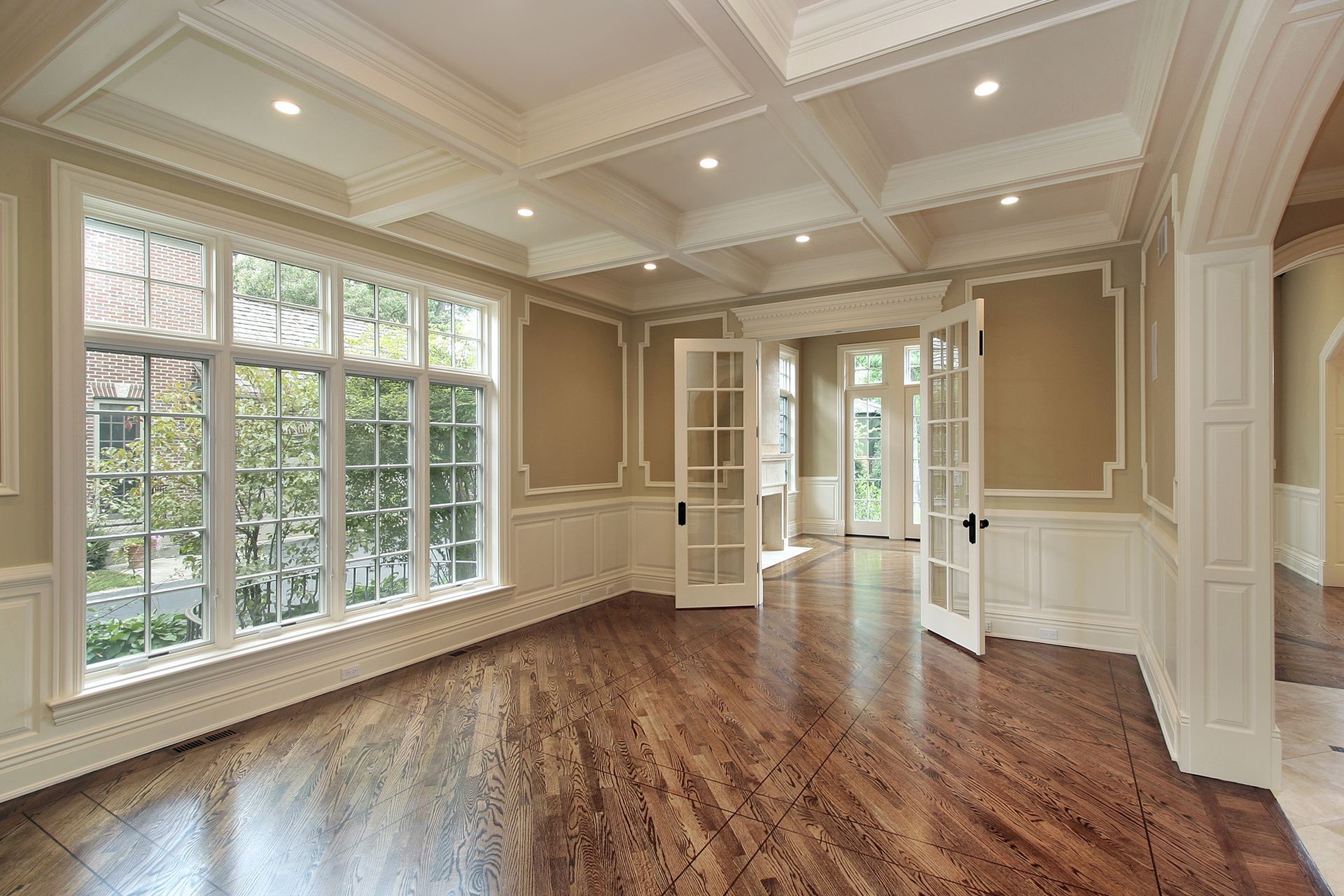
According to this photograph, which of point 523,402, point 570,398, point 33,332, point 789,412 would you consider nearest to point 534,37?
point 33,332

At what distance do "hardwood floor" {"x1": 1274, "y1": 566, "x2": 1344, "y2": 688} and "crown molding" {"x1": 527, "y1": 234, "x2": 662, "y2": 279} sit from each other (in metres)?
4.38

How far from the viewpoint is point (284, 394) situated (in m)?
3.56

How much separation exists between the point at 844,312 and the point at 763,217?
146 centimetres

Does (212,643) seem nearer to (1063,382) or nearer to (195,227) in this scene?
(195,227)

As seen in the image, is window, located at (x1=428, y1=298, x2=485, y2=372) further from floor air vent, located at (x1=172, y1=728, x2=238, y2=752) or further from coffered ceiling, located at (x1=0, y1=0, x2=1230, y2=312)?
floor air vent, located at (x1=172, y1=728, x2=238, y2=752)

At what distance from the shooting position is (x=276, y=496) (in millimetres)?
3514

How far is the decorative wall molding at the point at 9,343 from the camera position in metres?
2.52

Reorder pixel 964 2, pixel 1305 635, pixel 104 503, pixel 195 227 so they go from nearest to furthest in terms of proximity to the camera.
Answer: pixel 964 2, pixel 104 503, pixel 195 227, pixel 1305 635

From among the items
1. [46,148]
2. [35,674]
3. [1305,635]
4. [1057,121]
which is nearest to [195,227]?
[46,148]

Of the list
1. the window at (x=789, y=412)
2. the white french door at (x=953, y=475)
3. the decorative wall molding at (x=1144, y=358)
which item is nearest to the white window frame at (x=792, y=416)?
the window at (x=789, y=412)

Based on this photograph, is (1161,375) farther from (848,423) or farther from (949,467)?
(848,423)

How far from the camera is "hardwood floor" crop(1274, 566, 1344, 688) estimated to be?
361cm

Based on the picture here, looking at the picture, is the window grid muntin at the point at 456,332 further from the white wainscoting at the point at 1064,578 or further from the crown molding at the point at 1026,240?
the white wainscoting at the point at 1064,578

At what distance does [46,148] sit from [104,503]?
152 centimetres
